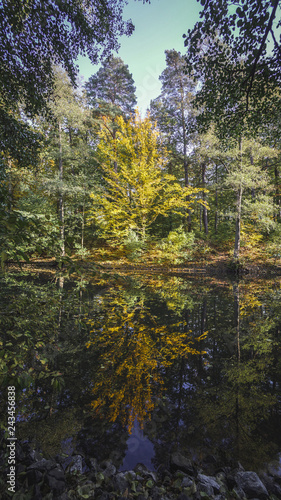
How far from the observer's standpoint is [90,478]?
4.72 ft

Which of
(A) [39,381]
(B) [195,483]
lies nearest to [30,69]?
(A) [39,381]

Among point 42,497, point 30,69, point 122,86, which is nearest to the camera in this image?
point 42,497

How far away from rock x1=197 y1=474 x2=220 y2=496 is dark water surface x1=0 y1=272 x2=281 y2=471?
19cm

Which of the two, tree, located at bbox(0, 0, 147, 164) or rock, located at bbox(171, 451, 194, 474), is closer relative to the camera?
rock, located at bbox(171, 451, 194, 474)

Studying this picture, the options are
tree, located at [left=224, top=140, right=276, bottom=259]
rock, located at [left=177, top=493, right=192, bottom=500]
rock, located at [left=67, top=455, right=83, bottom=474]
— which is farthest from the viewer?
tree, located at [left=224, top=140, right=276, bottom=259]

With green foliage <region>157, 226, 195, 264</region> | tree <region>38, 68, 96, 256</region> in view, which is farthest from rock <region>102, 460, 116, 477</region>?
green foliage <region>157, 226, 195, 264</region>

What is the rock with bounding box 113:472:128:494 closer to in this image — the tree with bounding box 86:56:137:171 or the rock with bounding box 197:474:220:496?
the rock with bounding box 197:474:220:496

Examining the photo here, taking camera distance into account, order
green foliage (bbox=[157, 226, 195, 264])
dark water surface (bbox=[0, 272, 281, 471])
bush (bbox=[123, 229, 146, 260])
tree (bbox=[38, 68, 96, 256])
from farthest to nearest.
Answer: bush (bbox=[123, 229, 146, 260])
green foliage (bbox=[157, 226, 195, 264])
tree (bbox=[38, 68, 96, 256])
dark water surface (bbox=[0, 272, 281, 471])

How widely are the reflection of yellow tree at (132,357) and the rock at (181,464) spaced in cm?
53

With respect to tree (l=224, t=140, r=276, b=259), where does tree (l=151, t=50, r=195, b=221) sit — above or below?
above

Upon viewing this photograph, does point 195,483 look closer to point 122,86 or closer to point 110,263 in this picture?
point 110,263

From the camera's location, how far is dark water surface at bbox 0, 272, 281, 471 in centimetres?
174

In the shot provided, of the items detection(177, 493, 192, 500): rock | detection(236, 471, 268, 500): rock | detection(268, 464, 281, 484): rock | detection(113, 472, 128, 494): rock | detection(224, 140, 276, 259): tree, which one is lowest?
detection(268, 464, 281, 484): rock

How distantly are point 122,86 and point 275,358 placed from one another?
2340 cm
